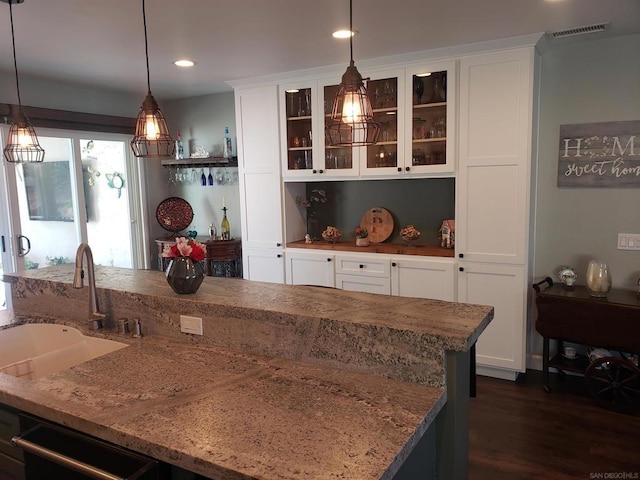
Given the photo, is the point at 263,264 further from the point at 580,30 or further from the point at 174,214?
the point at 580,30

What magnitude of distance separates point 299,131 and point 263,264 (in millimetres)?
1233

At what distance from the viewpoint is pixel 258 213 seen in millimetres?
4371

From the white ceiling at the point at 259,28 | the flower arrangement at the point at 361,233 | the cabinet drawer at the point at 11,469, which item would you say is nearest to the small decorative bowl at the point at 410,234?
the flower arrangement at the point at 361,233

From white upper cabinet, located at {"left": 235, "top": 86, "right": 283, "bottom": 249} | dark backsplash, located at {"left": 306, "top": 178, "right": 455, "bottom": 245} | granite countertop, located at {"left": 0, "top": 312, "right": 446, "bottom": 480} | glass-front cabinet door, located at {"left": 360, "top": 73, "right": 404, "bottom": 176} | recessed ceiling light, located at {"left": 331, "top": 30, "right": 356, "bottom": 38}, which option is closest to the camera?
granite countertop, located at {"left": 0, "top": 312, "right": 446, "bottom": 480}

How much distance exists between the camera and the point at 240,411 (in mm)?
1376

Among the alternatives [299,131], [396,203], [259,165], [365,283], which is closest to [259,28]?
[299,131]

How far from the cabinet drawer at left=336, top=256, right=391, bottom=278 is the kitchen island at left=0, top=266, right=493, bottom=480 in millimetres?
1727

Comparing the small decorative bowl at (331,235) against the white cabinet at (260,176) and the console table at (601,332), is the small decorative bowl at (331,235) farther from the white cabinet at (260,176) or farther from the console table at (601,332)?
the console table at (601,332)

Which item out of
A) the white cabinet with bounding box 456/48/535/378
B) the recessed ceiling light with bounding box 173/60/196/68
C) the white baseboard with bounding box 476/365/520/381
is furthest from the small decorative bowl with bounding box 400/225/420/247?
the recessed ceiling light with bounding box 173/60/196/68

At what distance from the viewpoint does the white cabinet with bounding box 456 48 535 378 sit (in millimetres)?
3262

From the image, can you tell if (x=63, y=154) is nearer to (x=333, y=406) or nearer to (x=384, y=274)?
(x=384, y=274)

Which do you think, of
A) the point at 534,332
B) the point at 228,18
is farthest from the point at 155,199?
the point at 534,332

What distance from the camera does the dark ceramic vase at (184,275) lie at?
6.70 feet

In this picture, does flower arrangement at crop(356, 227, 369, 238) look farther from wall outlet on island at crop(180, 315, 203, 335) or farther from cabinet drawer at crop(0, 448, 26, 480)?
cabinet drawer at crop(0, 448, 26, 480)
